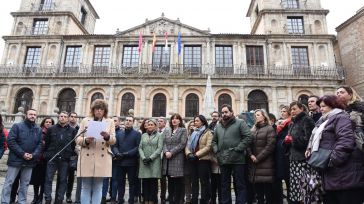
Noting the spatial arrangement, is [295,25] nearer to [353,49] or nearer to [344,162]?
[353,49]

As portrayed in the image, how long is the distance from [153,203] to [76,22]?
25560 mm

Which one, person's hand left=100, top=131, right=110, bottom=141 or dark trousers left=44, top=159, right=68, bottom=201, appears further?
dark trousers left=44, top=159, right=68, bottom=201

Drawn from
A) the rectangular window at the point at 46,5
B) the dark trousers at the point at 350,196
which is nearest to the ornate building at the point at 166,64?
the rectangular window at the point at 46,5

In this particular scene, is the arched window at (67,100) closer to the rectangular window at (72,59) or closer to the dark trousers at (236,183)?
the rectangular window at (72,59)

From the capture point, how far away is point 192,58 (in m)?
23.9

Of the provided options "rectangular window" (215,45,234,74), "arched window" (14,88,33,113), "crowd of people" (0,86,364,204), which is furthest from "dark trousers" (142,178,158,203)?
"arched window" (14,88,33,113)

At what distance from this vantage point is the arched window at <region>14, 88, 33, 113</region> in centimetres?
2295

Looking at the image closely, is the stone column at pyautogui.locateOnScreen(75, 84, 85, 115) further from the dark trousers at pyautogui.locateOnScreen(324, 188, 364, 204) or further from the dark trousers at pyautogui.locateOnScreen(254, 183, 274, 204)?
the dark trousers at pyautogui.locateOnScreen(324, 188, 364, 204)

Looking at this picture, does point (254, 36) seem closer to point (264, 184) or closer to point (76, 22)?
point (76, 22)

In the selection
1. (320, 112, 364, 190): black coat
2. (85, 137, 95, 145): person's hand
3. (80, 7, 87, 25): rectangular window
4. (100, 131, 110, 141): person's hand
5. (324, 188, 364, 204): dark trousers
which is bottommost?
(324, 188, 364, 204): dark trousers

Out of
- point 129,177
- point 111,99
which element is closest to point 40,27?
point 111,99

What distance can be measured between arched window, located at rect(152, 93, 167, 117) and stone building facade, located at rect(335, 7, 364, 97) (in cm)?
1654

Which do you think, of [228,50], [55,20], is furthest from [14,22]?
[228,50]

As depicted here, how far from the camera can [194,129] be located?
6.59 metres
